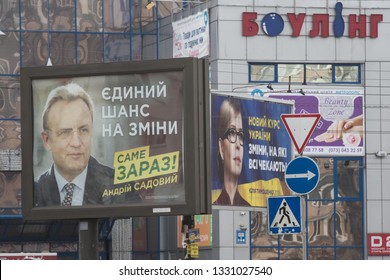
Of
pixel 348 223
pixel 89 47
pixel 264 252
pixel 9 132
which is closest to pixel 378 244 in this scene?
pixel 348 223

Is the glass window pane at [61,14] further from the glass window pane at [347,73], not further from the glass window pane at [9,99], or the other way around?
the glass window pane at [347,73]

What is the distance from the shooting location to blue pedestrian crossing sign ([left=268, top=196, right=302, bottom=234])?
22031 mm

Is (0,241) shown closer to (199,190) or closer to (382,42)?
(382,42)

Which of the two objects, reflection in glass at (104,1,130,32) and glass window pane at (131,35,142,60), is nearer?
reflection in glass at (104,1,130,32)

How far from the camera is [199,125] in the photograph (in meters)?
17.9

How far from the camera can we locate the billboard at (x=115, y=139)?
18.0 metres

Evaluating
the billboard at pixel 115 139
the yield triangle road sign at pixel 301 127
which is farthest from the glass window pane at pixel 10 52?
the billboard at pixel 115 139

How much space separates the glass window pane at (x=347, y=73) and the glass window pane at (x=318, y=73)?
315 millimetres

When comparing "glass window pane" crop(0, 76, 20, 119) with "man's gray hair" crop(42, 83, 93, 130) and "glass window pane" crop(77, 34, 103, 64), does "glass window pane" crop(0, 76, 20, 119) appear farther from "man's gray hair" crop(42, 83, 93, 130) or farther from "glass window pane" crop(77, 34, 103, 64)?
"man's gray hair" crop(42, 83, 93, 130)

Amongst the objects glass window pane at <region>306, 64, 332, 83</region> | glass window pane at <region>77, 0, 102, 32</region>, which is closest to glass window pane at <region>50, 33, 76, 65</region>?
glass window pane at <region>77, 0, 102, 32</region>

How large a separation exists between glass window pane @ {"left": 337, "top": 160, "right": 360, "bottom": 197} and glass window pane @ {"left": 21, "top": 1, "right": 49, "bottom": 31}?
13327mm

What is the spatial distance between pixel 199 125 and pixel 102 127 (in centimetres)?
140

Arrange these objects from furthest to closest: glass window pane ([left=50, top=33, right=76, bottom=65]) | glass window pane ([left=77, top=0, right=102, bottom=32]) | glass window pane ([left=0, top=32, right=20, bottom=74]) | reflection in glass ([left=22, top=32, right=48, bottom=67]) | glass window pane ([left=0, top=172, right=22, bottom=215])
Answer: glass window pane ([left=77, top=0, right=102, bottom=32]) < glass window pane ([left=50, top=33, right=76, bottom=65]) < reflection in glass ([left=22, top=32, right=48, bottom=67]) < glass window pane ([left=0, top=32, right=20, bottom=74]) < glass window pane ([left=0, top=172, right=22, bottom=215])

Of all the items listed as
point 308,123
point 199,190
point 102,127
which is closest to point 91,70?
point 102,127
